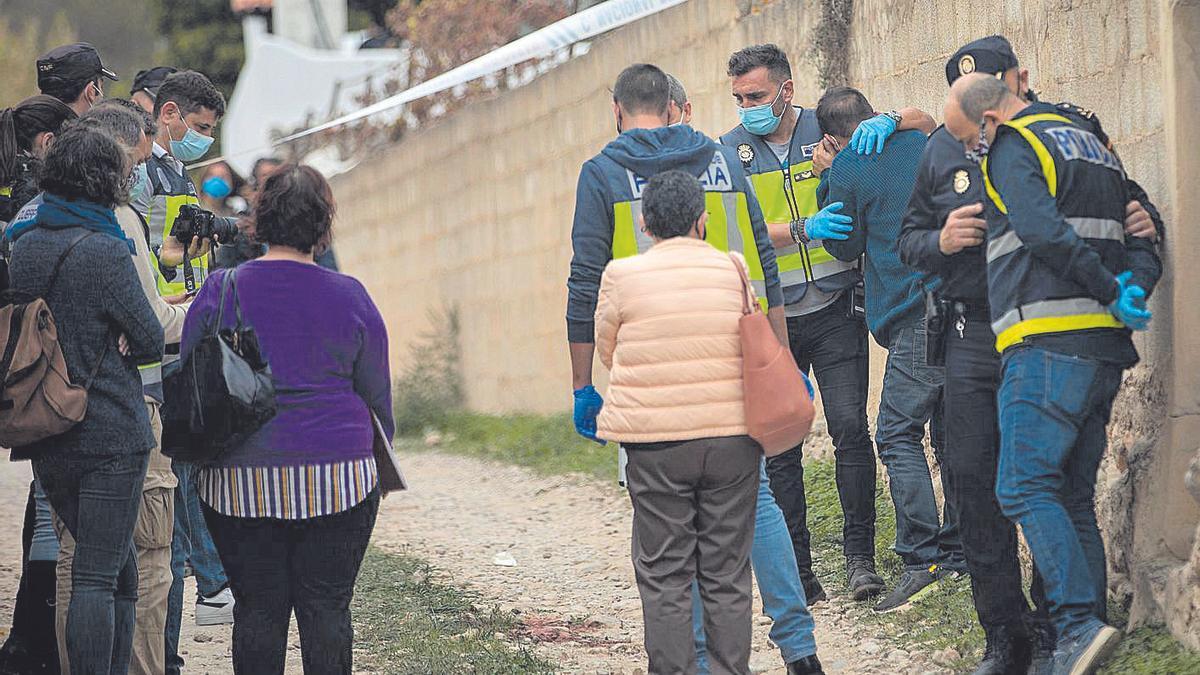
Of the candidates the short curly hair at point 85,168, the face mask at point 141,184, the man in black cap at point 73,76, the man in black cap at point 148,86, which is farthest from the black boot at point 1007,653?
the man in black cap at point 148,86

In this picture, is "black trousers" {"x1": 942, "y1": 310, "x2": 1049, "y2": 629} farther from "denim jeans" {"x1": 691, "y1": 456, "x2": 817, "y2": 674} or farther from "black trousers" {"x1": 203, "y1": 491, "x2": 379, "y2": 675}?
"black trousers" {"x1": 203, "y1": 491, "x2": 379, "y2": 675}

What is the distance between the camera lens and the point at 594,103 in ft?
38.3

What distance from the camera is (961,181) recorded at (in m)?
4.56

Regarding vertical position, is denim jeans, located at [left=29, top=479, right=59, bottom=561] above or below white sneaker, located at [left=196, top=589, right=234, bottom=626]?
above

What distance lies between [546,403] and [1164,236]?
846 centimetres

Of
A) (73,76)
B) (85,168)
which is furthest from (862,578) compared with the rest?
(73,76)

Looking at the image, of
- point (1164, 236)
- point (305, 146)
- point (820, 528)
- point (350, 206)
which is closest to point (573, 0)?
point (350, 206)

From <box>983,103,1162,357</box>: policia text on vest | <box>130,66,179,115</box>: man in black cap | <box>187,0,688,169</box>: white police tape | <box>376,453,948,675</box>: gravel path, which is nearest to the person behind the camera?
<box>983,103,1162,357</box>: policia text on vest

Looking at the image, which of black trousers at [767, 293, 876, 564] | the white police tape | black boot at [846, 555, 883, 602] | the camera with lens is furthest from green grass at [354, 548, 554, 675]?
the white police tape

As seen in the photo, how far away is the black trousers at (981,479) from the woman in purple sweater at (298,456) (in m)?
1.69

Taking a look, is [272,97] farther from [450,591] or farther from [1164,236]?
[1164,236]

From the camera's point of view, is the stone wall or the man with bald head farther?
the stone wall

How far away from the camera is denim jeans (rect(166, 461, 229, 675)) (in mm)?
4980

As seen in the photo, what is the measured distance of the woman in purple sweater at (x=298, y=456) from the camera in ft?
13.1
